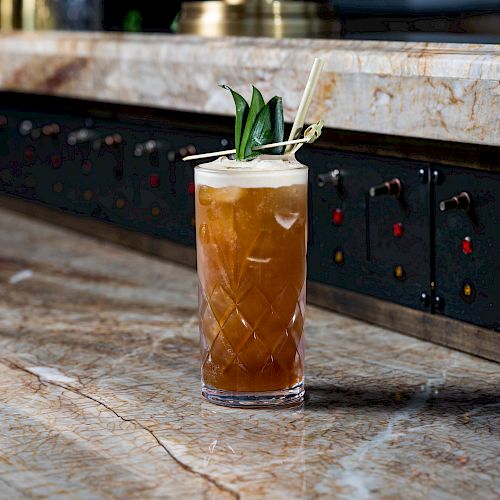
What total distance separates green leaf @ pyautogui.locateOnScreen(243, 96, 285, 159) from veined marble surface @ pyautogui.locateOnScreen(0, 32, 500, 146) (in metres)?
0.44

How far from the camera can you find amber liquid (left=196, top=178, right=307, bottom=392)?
1811mm

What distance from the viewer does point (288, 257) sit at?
1845mm

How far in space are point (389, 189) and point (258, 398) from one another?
66 centimetres

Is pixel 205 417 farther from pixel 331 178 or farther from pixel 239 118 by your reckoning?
pixel 331 178

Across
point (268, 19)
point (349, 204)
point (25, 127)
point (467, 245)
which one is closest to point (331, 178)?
point (349, 204)

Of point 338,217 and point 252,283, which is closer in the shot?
point 252,283

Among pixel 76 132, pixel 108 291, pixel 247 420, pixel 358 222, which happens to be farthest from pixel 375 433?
pixel 76 132

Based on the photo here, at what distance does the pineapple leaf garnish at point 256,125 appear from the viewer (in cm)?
181

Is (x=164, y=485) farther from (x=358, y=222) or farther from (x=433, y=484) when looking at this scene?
(x=358, y=222)

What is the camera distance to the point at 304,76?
2.51 metres

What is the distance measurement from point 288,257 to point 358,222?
675mm

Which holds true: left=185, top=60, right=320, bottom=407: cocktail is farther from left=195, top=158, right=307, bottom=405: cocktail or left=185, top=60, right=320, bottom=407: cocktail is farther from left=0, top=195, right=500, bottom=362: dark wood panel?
left=0, top=195, right=500, bottom=362: dark wood panel

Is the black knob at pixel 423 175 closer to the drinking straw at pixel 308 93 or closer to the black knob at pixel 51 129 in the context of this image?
the drinking straw at pixel 308 93

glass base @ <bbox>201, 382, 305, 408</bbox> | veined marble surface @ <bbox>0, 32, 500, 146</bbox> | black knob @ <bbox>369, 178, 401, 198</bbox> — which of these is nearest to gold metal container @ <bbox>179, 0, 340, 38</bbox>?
veined marble surface @ <bbox>0, 32, 500, 146</bbox>
